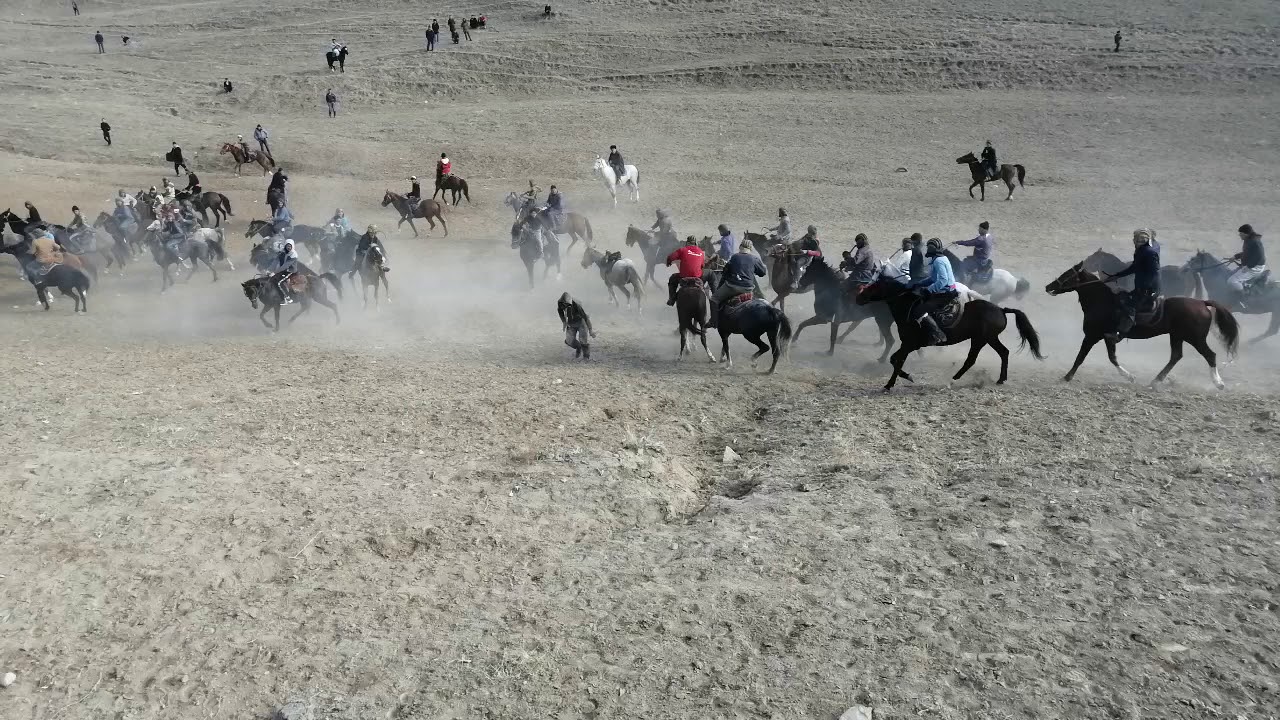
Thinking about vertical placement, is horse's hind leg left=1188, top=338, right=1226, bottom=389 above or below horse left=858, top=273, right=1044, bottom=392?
below

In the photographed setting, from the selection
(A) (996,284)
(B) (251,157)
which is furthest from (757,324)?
(B) (251,157)

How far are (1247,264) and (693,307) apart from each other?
887cm

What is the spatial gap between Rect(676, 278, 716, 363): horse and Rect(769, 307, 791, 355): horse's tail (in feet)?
3.92

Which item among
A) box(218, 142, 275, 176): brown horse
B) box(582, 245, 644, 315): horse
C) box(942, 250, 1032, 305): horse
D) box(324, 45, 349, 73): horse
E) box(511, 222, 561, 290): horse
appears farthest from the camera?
box(324, 45, 349, 73): horse

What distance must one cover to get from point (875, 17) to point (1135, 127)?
20.3 m

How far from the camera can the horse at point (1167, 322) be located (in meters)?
12.5

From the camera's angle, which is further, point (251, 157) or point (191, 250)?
point (251, 157)

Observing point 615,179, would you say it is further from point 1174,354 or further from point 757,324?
point 1174,354

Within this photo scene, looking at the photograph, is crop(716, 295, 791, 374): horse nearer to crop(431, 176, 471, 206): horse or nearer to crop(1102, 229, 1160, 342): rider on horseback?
crop(1102, 229, 1160, 342): rider on horseback

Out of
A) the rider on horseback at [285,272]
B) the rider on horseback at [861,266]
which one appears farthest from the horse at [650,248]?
the rider on horseback at [285,272]

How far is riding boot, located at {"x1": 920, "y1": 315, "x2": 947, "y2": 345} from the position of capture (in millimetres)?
12711

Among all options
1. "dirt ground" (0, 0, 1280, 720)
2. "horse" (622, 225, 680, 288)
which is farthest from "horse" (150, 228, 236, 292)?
"horse" (622, 225, 680, 288)

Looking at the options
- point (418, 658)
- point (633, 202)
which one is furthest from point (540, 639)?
point (633, 202)

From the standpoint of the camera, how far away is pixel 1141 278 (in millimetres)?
12359
